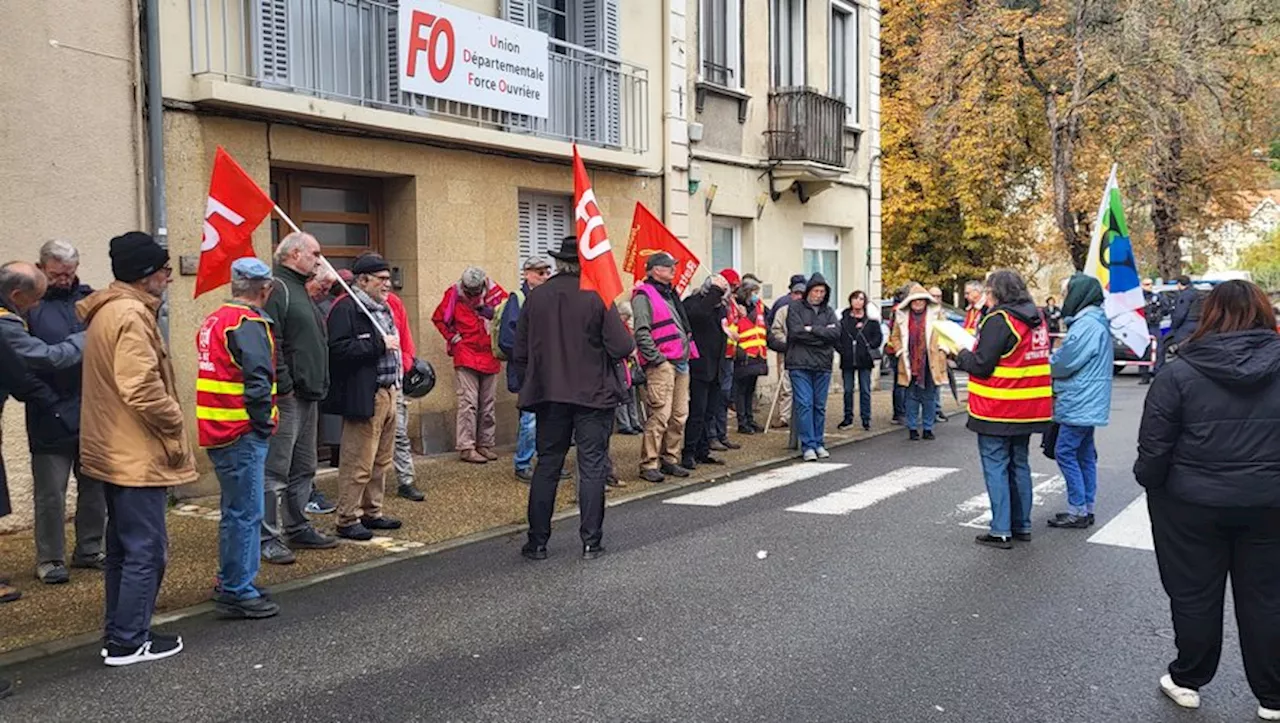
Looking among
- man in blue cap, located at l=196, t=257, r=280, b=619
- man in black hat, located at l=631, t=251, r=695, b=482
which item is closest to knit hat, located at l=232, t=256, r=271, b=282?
man in blue cap, located at l=196, t=257, r=280, b=619

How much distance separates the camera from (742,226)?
57.2 ft

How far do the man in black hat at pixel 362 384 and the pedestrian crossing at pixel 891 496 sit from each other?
8.72 feet

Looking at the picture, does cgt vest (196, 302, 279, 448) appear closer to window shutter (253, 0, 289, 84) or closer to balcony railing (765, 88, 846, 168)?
window shutter (253, 0, 289, 84)

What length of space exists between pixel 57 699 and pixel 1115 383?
20872 millimetres

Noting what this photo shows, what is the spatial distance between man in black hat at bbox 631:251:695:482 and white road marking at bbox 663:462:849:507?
24.0 inches

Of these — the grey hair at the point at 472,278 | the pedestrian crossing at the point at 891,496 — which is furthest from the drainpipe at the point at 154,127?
the pedestrian crossing at the point at 891,496

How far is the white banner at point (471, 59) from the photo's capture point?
11.1m

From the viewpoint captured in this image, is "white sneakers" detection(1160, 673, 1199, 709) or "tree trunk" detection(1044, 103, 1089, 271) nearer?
"white sneakers" detection(1160, 673, 1199, 709)

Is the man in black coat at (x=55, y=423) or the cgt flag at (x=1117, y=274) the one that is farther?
the cgt flag at (x=1117, y=274)

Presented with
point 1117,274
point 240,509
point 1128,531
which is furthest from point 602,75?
point 240,509

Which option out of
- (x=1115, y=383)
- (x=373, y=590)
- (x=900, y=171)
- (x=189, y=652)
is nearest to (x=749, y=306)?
(x=373, y=590)

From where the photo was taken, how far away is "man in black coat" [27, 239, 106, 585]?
6.46 meters

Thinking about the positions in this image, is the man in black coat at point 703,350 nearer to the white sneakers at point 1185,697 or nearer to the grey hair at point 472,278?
the grey hair at point 472,278

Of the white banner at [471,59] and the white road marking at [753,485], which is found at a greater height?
the white banner at [471,59]
